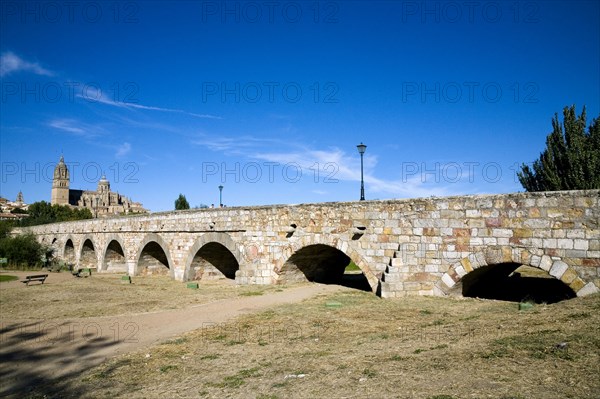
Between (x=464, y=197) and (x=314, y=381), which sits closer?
(x=314, y=381)

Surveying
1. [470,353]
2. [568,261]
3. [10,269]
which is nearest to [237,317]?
[470,353]

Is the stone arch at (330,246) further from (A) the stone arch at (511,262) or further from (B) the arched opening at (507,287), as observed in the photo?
(B) the arched opening at (507,287)

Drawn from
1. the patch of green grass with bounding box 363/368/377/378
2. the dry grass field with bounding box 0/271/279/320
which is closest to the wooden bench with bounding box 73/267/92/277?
the dry grass field with bounding box 0/271/279/320

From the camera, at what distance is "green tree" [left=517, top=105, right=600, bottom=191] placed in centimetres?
2125

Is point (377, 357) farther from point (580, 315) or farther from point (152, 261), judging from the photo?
point (152, 261)

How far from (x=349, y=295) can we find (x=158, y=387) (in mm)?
7101

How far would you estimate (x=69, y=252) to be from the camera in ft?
115

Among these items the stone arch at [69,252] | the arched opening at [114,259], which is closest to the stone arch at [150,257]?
the arched opening at [114,259]

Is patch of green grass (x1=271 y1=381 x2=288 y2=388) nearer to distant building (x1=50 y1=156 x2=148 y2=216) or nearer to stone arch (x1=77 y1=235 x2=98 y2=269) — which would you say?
stone arch (x1=77 y1=235 x2=98 y2=269)

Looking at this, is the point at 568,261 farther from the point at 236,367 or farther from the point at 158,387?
the point at 158,387

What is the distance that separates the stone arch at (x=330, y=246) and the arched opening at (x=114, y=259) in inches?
635

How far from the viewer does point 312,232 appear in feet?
41.9

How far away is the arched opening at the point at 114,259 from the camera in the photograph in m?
26.3

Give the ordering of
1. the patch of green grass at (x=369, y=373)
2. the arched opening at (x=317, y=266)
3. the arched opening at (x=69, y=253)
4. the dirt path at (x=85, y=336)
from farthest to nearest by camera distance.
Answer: the arched opening at (x=69, y=253) → the arched opening at (x=317, y=266) → the dirt path at (x=85, y=336) → the patch of green grass at (x=369, y=373)
